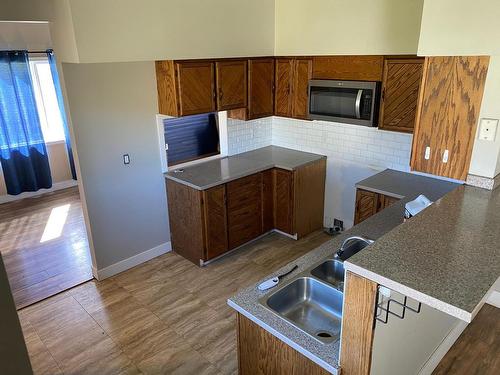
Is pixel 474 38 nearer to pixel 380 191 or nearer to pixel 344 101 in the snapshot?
pixel 380 191

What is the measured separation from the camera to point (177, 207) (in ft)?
12.8

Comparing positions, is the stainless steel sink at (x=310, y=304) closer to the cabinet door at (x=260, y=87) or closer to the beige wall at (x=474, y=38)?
the beige wall at (x=474, y=38)

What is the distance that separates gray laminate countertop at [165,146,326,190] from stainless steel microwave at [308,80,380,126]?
1.89 ft

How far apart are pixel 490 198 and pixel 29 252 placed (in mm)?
4467

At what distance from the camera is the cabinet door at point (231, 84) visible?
12.0ft

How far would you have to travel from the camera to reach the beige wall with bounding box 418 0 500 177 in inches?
72.9

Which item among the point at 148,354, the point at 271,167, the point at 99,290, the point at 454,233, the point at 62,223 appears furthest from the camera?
the point at 62,223

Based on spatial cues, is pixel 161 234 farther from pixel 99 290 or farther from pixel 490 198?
pixel 490 198

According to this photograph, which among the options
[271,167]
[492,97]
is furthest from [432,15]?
[271,167]

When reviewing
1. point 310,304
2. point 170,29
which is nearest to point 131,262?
point 170,29

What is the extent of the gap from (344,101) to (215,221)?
1704 millimetres

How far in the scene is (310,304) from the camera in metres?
2.06

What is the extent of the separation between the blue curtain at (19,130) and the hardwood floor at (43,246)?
0.36m

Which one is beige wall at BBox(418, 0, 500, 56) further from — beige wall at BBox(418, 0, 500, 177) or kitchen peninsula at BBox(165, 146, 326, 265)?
kitchen peninsula at BBox(165, 146, 326, 265)
